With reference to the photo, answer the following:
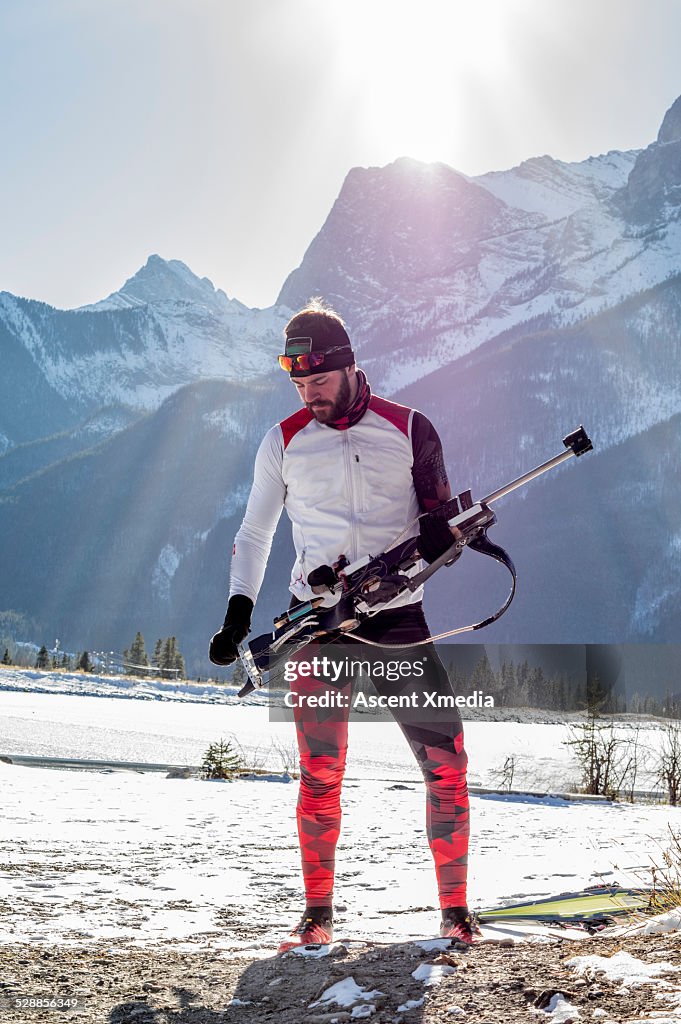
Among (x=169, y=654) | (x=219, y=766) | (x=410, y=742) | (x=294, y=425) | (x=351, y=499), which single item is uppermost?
(x=169, y=654)

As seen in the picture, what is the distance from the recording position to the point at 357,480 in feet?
11.9

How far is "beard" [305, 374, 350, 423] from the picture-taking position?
3.67 m

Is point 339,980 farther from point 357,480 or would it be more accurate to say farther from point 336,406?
point 336,406

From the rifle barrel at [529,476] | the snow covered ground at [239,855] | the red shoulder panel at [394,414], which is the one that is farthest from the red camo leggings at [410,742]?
the red shoulder panel at [394,414]

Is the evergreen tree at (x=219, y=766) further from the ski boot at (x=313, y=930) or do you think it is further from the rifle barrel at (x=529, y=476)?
the rifle barrel at (x=529, y=476)

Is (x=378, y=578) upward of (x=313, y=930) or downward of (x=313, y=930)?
upward

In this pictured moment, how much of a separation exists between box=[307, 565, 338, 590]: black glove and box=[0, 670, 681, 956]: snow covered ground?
4.38 feet

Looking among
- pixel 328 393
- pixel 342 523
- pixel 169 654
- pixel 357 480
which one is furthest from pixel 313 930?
pixel 169 654

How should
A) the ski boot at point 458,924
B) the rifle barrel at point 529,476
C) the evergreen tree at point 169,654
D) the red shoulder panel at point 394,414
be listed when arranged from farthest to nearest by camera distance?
the evergreen tree at point 169,654 < the red shoulder panel at point 394,414 < the rifle barrel at point 529,476 < the ski boot at point 458,924

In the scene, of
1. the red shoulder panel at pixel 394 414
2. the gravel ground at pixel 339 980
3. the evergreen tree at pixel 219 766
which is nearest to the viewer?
the gravel ground at pixel 339 980

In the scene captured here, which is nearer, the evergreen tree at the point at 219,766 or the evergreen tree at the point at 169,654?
the evergreen tree at the point at 219,766

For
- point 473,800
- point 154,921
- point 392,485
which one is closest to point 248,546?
point 392,485

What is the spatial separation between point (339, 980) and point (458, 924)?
0.72m

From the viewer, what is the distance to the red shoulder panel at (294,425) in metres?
3.76
